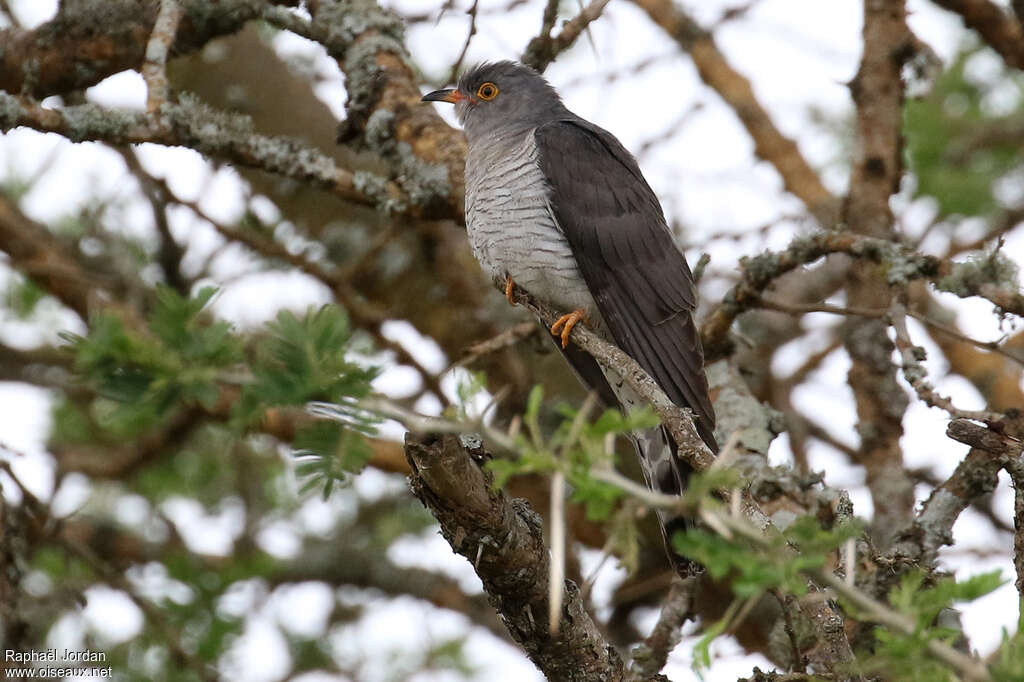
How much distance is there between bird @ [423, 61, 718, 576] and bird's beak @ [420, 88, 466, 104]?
452 mm

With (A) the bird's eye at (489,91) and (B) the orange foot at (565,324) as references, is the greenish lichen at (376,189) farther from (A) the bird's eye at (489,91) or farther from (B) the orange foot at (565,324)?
(A) the bird's eye at (489,91)

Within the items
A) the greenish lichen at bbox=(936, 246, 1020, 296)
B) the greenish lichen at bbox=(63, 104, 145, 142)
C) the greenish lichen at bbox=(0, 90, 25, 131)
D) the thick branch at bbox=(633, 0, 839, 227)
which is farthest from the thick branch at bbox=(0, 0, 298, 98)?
the greenish lichen at bbox=(936, 246, 1020, 296)

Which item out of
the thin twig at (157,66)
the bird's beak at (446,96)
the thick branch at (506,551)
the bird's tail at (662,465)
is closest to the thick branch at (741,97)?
the bird's beak at (446,96)

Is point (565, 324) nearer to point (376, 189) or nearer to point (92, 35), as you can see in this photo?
point (376, 189)

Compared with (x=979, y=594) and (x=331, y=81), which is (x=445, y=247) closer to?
(x=331, y=81)

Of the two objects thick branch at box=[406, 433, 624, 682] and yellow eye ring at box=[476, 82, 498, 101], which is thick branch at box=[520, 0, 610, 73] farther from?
thick branch at box=[406, 433, 624, 682]

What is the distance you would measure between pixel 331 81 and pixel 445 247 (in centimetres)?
147

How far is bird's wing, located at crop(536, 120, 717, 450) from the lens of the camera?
3691mm

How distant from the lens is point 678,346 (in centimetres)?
372

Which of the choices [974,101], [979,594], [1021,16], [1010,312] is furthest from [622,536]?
[974,101]

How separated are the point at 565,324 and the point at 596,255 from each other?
0.28 meters

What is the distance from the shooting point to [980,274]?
3.25m

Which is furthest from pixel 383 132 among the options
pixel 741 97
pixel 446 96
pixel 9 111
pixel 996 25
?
pixel 996 25

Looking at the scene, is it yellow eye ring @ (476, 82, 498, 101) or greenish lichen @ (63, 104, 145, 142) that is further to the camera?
yellow eye ring @ (476, 82, 498, 101)
